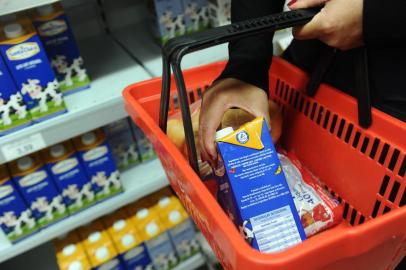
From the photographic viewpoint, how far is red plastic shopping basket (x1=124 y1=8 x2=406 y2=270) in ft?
1.28

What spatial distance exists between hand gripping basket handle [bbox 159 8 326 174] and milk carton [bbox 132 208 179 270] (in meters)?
0.70

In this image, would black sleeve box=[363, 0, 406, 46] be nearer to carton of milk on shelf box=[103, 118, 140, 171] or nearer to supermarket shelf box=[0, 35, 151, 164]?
supermarket shelf box=[0, 35, 151, 164]

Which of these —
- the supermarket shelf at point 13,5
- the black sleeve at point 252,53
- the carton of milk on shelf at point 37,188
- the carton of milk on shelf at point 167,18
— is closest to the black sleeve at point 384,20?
the black sleeve at point 252,53

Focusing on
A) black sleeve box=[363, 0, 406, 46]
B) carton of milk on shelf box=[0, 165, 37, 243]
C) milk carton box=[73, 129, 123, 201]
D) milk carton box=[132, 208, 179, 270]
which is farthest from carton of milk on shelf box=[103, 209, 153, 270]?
black sleeve box=[363, 0, 406, 46]

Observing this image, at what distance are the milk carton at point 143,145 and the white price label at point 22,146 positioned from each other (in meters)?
0.33

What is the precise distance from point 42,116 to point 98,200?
1.04ft

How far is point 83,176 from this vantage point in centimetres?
102

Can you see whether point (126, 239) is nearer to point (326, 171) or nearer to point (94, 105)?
point (94, 105)

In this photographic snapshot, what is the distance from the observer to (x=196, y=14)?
1.13m

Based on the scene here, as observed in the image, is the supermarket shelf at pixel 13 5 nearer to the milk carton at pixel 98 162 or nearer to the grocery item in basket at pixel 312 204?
the milk carton at pixel 98 162

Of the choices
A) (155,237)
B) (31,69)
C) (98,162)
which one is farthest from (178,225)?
(31,69)

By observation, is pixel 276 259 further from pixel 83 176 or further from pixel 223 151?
pixel 83 176

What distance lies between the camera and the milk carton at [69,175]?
3.20 feet

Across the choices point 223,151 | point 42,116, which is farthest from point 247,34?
point 42,116
